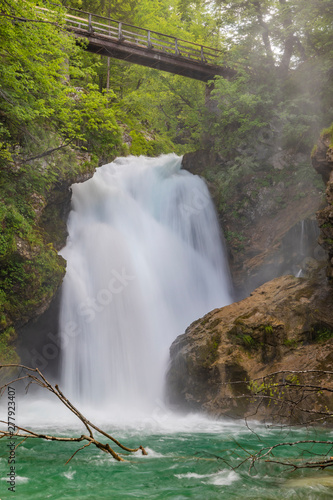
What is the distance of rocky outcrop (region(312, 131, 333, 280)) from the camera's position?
8508 mm

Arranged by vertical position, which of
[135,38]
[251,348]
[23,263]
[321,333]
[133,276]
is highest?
[135,38]

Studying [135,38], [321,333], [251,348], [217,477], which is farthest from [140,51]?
[217,477]

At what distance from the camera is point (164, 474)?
4.45 metres

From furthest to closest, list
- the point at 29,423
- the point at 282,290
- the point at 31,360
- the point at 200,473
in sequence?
the point at 31,360
the point at 282,290
the point at 29,423
the point at 200,473

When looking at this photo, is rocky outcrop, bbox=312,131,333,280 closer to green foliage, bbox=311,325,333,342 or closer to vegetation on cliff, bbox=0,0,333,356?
green foliage, bbox=311,325,333,342

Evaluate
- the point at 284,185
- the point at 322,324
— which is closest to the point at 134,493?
the point at 322,324

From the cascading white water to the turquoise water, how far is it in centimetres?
399

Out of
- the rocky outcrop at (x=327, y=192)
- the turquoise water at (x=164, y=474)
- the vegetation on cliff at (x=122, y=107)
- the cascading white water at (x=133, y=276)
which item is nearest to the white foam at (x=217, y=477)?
the turquoise water at (x=164, y=474)

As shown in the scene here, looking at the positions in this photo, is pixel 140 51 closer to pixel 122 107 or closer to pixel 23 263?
pixel 122 107

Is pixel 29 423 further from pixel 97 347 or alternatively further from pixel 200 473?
pixel 200 473

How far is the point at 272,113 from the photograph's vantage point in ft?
48.3

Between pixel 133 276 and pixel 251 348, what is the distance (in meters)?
5.32

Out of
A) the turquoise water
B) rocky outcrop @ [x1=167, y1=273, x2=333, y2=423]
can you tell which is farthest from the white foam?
rocky outcrop @ [x1=167, y1=273, x2=333, y2=423]

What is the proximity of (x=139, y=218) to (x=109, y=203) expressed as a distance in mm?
1365
